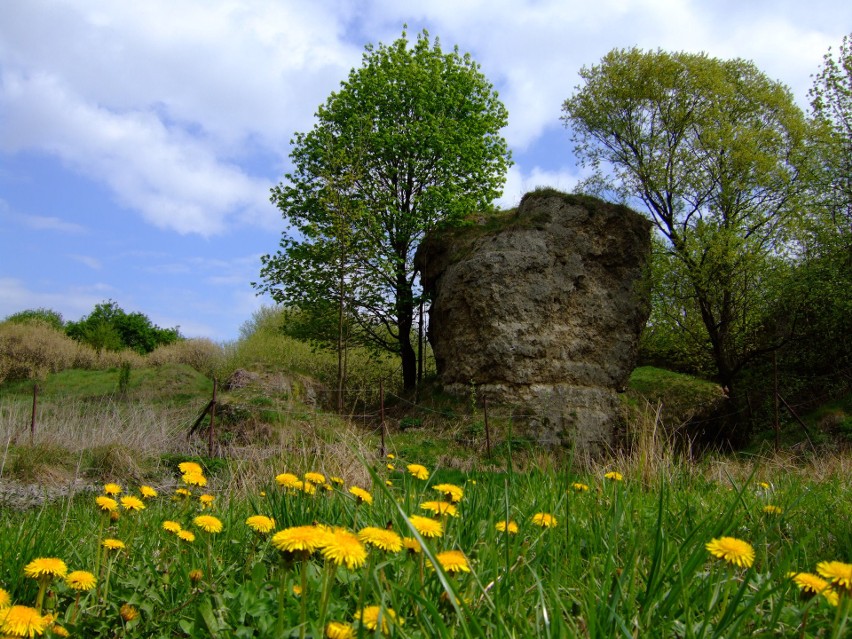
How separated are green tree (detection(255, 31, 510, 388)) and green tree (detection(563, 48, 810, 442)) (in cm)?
377

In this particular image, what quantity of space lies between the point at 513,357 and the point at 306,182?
302 inches

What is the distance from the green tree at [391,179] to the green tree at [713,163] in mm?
3775

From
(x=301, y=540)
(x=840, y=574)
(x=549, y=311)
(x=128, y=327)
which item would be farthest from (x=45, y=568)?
(x=128, y=327)

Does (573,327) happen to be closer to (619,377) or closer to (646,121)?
(619,377)

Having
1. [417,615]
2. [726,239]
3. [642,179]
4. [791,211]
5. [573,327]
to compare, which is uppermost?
[642,179]

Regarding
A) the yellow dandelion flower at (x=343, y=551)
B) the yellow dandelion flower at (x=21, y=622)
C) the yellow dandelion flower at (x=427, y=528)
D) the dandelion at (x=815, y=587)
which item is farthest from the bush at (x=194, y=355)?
the dandelion at (x=815, y=587)

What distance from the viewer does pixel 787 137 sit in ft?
57.6

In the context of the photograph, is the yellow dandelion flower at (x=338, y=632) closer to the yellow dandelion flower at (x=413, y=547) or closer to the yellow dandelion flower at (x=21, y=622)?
the yellow dandelion flower at (x=413, y=547)

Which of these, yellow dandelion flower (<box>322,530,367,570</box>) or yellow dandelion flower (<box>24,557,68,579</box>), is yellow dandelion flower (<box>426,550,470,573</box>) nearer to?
yellow dandelion flower (<box>322,530,367,570</box>)

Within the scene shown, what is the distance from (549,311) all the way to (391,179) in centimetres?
618

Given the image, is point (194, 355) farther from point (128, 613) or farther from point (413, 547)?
point (413, 547)

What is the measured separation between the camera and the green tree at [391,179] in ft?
53.7

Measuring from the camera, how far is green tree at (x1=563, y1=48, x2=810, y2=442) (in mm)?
15391

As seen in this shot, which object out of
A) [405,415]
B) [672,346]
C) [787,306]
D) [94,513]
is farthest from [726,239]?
[94,513]
